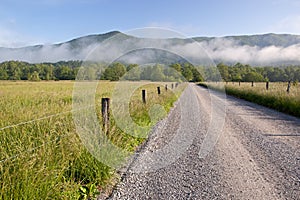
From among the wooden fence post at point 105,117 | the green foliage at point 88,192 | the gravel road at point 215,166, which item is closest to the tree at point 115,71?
the gravel road at point 215,166

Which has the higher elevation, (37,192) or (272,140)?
(37,192)

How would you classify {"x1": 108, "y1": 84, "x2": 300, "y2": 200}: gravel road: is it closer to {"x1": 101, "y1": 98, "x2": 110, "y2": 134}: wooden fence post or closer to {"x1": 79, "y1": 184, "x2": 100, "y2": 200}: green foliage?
{"x1": 79, "y1": 184, "x2": 100, "y2": 200}: green foliage

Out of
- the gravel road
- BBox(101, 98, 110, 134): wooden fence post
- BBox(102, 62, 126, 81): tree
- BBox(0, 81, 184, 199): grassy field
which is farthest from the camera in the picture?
BBox(102, 62, 126, 81): tree

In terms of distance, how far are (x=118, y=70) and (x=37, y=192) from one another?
6189 mm

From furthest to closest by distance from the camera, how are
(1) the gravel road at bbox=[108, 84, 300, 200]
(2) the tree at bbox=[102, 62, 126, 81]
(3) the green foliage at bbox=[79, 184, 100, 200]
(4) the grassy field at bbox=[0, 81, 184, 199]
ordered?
1. (2) the tree at bbox=[102, 62, 126, 81]
2. (1) the gravel road at bbox=[108, 84, 300, 200]
3. (3) the green foliage at bbox=[79, 184, 100, 200]
4. (4) the grassy field at bbox=[0, 81, 184, 199]

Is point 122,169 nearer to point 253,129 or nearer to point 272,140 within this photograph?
point 272,140

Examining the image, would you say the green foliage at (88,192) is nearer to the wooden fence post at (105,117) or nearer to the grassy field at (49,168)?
the grassy field at (49,168)

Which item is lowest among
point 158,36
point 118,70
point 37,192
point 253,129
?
point 253,129

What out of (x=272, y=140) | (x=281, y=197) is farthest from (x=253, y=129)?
(x=281, y=197)

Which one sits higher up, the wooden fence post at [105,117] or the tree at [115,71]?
the tree at [115,71]

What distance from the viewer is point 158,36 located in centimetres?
672

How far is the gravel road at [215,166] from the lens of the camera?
10.4ft

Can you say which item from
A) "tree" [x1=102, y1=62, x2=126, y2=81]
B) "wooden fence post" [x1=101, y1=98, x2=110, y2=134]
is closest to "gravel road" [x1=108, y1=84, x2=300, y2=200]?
"wooden fence post" [x1=101, y1=98, x2=110, y2=134]

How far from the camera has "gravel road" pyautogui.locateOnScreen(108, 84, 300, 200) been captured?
3174 mm
